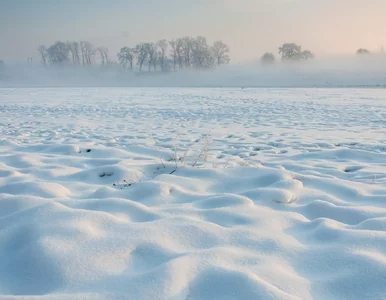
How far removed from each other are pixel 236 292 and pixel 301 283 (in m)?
0.39

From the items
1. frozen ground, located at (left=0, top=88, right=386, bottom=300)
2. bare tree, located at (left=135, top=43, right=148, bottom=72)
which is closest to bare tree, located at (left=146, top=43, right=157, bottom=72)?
bare tree, located at (left=135, top=43, right=148, bottom=72)

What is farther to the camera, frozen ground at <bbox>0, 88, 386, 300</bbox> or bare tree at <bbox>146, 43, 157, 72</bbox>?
bare tree at <bbox>146, 43, 157, 72</bbox>

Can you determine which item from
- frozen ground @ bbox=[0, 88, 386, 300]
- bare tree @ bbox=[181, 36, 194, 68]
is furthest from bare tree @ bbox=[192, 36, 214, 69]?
frozen ground @ bbox=[0, 88, 386, 300]

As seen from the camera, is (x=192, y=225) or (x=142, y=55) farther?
(x=142, y=55)

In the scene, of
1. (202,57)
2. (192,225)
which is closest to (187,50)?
(202,57)

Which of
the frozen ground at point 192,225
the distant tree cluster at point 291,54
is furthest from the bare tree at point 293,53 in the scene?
the frozen ground at point 192,225

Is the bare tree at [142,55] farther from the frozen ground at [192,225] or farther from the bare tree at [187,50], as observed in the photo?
the frozen ground at [192,225]

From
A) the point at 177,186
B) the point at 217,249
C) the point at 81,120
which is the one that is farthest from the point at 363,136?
the point at 81,120

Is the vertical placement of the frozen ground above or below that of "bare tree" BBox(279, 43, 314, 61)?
below

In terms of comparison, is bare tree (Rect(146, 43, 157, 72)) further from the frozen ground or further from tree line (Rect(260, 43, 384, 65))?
the frozen ground

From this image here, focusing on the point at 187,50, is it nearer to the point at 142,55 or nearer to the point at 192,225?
the point at 142,55

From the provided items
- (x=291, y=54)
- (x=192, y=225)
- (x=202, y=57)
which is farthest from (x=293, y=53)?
(x=192, y=225)

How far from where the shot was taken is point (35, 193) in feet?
10.0

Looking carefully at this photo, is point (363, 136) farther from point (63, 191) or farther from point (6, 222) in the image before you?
point (6, 222)
